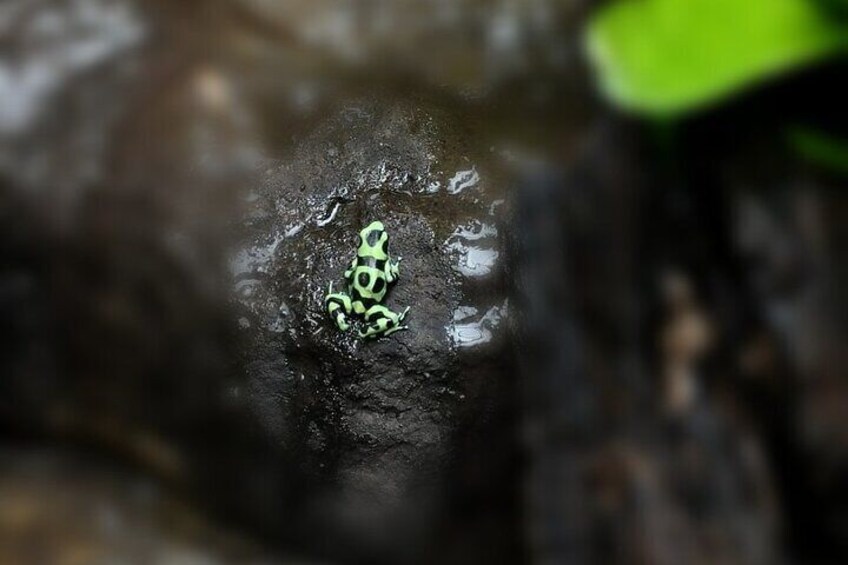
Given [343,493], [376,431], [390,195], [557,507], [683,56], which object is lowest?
[557,507]

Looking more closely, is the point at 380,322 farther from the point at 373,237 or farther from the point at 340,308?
the point at 373,237

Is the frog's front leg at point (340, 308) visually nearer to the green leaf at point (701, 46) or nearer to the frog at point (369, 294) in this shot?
the frog at point (369, 294)

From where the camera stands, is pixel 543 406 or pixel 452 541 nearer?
pixel 543 406

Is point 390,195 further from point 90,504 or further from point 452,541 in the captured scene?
point 90,504

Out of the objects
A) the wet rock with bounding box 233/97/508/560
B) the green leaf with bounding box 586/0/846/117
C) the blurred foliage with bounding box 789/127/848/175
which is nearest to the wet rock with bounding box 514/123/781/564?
the green leaf with bounding box 586/0/846/117

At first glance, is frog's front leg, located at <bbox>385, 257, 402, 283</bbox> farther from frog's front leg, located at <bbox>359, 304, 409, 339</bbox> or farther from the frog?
frog's front leg, located at <bbox>359, 304, 409, 339</bbox>

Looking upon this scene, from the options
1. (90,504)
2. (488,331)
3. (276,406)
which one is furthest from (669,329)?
(90,504)
